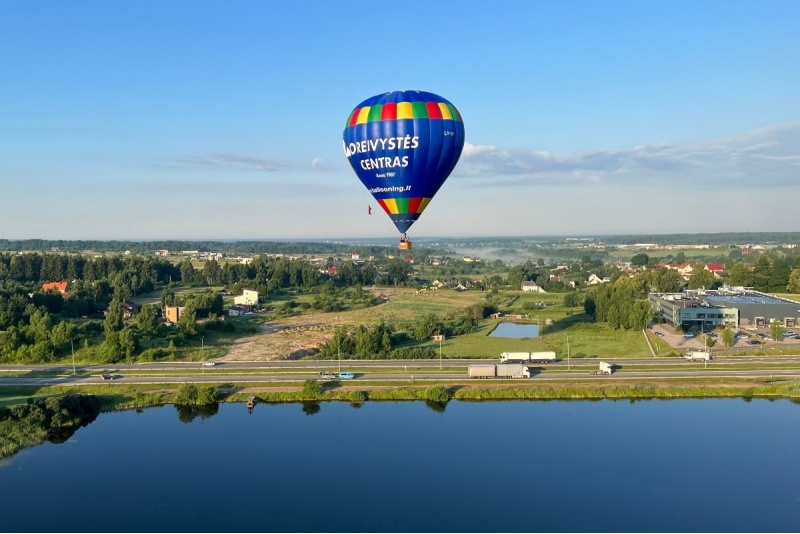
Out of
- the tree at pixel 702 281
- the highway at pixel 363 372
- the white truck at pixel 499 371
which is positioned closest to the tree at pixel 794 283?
the tree at pixel 702 281

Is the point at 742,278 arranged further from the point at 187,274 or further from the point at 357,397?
the point at 187,274

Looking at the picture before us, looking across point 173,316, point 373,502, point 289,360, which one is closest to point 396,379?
point 289,360

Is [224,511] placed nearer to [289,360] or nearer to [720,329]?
[289,360]

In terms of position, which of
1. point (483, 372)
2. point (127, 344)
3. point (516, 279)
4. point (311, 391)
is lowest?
point (311, 391)

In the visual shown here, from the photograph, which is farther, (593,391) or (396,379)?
(396,379)

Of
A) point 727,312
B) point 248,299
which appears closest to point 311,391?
point 727,312

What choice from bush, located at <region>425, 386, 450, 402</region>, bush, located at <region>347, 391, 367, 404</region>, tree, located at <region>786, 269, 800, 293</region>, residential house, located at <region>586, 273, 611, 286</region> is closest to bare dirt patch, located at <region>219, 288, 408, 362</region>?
bush, located at <region>347, 391, 367, 404</region>

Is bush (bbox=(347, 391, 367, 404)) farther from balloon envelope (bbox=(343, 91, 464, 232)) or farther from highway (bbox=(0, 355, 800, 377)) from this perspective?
balloon envelope (bbox=(343, 91, 464, 232))
